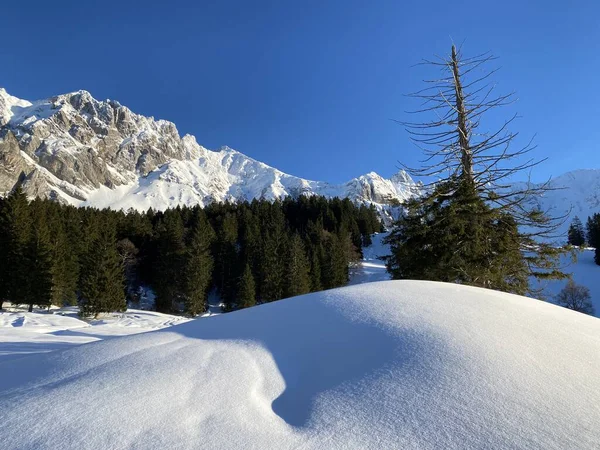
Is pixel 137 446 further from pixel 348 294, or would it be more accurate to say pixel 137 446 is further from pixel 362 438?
pixel 348 294

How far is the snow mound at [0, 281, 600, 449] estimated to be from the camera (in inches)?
74.5

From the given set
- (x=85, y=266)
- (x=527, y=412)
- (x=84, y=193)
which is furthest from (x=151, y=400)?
(x=84, y=193)

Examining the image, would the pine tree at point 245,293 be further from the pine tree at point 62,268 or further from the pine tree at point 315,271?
the pine tree at point 62,268

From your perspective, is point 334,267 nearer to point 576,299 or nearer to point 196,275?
point 196,275

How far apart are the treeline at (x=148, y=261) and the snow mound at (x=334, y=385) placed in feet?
86.7

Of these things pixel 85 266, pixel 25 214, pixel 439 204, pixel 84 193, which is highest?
pixel 84 193

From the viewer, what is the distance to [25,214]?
30.0 m

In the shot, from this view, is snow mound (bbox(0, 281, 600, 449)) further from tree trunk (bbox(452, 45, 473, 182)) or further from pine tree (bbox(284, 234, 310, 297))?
pine tree (bbox(284, 234, 310, 297))

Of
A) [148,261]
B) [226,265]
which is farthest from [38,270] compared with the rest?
[226,265]

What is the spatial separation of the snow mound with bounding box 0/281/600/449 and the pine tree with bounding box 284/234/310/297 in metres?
31.0

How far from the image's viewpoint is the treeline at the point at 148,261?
25.8 m

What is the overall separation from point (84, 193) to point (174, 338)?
173 metres

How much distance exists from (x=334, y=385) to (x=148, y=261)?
47784 mm

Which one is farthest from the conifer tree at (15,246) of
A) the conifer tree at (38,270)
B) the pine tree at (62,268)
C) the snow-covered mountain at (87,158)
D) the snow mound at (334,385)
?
the snow-covered mountain at (87,158)
